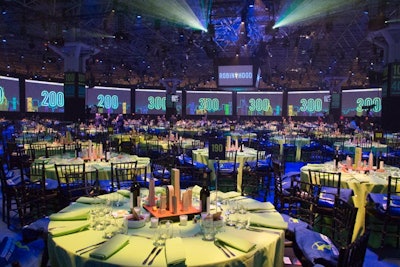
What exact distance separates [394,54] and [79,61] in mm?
13462

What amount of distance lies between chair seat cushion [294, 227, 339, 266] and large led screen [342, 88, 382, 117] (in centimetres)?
2784

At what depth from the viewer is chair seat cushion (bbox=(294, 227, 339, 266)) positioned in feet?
9.36

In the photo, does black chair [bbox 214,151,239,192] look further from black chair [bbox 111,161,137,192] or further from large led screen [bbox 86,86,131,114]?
large led screen [bbox 86,86,131,114]

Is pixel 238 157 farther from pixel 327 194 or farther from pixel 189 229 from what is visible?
pixel 189 229

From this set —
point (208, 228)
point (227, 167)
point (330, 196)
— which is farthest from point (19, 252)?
point (227, 167)

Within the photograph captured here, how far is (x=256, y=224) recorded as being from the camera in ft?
9.32

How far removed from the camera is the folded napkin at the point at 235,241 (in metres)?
2.32

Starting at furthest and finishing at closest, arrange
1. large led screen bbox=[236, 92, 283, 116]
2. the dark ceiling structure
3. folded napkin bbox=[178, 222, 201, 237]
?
1. large led screen bbox=[236, 92, 283, 116]
2. the dark ceiling structure
3. folded napkin bbox=[178, 222, 201, 237]

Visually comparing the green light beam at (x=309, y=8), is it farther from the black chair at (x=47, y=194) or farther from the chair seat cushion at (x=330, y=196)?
the black chair at (x=47, y=194)

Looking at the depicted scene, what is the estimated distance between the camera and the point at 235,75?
12.6 meters

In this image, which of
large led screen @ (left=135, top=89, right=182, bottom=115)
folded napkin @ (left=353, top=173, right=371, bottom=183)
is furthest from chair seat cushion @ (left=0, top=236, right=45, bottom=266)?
large led screen @ (left=135, top=89, right=182, bottom=115)

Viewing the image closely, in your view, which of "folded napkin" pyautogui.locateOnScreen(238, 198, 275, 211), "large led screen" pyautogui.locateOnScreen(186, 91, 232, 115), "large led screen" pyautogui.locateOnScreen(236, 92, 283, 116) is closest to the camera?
"folded napkin" pyautogui.locateOnScreen(238, 198, 275, 211)

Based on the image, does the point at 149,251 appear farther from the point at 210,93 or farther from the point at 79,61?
the point at 210,93

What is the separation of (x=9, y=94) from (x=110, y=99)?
389 inches
